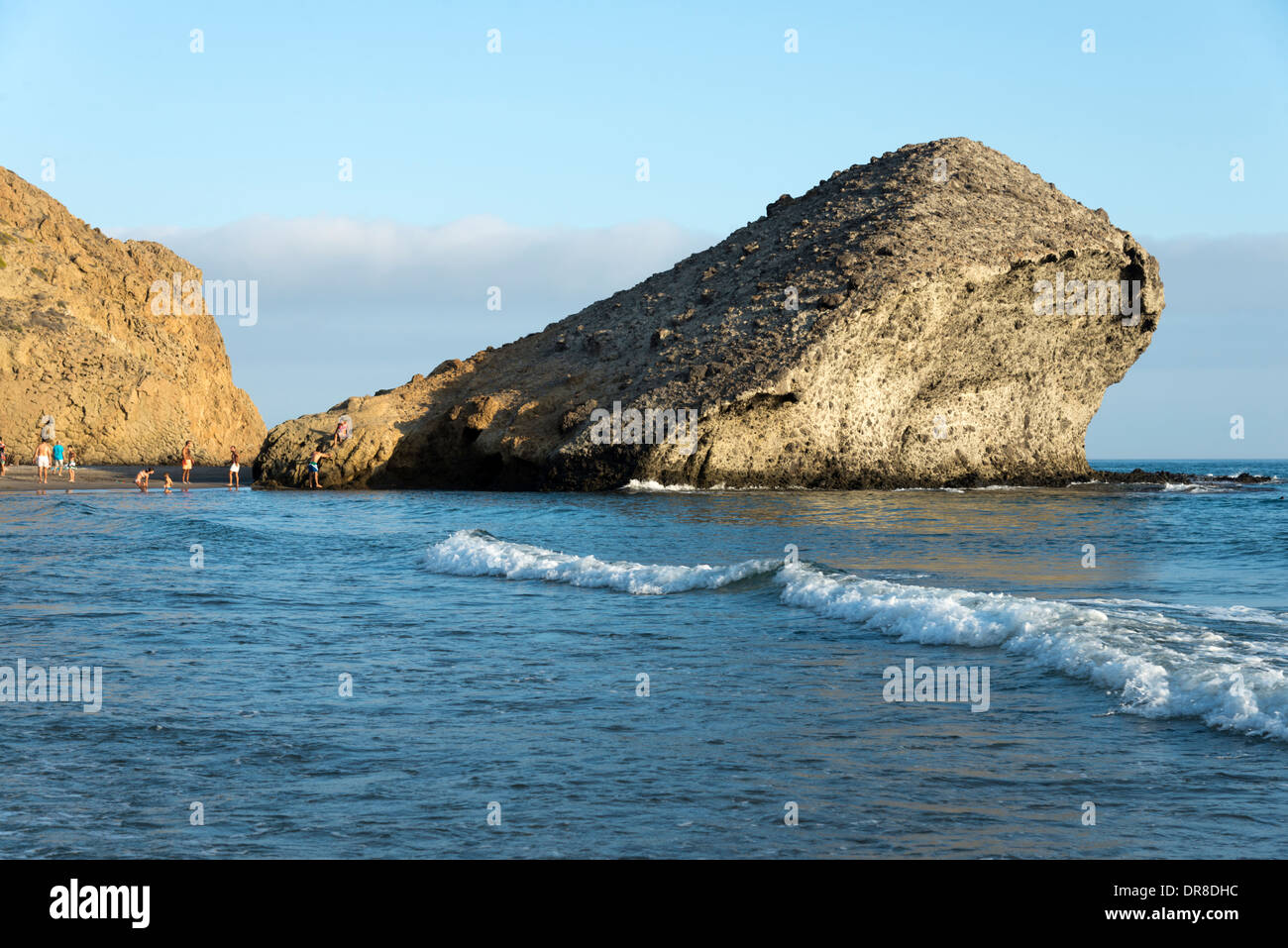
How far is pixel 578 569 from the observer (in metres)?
19.5

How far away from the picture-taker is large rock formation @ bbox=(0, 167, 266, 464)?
68500 mm

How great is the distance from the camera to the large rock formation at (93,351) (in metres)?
68.5

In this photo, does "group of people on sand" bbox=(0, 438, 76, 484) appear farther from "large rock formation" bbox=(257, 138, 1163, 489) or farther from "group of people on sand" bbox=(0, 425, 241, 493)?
"large rock formation" bbox=(257, 138, 1163, 489)

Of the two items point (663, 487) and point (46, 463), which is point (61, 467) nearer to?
point (46, 463)

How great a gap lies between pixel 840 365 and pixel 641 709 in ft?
136

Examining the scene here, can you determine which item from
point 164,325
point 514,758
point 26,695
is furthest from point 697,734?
point 164,325

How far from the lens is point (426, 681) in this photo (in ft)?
32.9

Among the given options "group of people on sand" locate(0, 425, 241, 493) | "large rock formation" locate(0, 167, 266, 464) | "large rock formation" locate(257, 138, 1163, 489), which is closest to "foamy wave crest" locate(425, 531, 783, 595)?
"large rock formation" locate(257, 138, 1163, 489)

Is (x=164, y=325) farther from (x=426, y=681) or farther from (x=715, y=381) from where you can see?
(x=426, y=681)

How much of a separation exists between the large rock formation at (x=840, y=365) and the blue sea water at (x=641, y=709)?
27.5m

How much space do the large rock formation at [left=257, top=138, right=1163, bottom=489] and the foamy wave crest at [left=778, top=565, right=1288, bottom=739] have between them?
1280 inches

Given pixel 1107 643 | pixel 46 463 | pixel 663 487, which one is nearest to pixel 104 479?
pixel 46 463

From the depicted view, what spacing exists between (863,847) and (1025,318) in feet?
167

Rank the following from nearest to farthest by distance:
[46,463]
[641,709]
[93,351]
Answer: [641,709], [46,463], [93,351]
